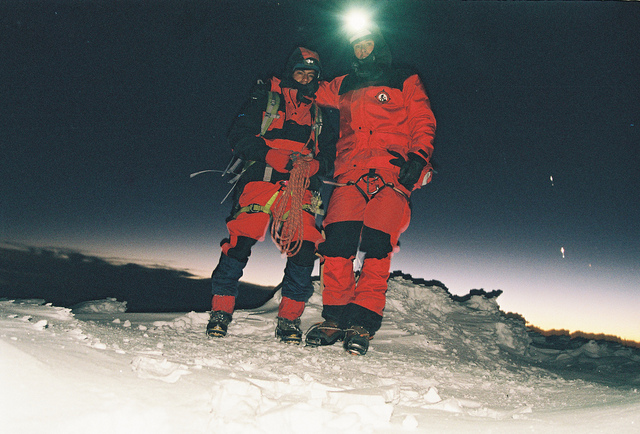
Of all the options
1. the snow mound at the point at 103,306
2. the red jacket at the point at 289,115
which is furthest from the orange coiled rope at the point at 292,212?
the snow mound at the point at 103,306

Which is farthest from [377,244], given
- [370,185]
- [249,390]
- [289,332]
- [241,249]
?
[249,390]

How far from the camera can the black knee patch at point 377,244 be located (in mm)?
2691

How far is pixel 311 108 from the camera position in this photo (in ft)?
10.1

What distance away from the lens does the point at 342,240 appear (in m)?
2.73

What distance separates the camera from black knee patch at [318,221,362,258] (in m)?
2.73

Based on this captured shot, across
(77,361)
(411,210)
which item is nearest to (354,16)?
(411,210)

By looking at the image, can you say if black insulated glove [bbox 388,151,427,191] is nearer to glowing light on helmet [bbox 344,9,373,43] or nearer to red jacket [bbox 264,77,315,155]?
red jacket [bbox 264,77,315,155]

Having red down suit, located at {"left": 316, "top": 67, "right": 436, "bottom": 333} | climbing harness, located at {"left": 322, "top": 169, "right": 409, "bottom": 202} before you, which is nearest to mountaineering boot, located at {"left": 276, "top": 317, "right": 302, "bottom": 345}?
red down suit, located at {"left": 316, "top": 67, "right": 436, "bottom": 333}

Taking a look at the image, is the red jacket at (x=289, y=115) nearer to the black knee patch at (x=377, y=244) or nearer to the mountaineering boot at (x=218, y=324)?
the black knee patch at (x=377, y=244)

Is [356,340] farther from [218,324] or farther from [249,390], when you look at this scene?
[249,390]

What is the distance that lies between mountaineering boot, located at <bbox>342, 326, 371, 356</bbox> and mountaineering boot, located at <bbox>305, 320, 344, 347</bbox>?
0.32 feet

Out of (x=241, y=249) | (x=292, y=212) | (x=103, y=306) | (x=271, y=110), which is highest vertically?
(x=271, y=110)

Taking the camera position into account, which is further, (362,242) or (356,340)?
(362,242)

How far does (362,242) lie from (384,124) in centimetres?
107
